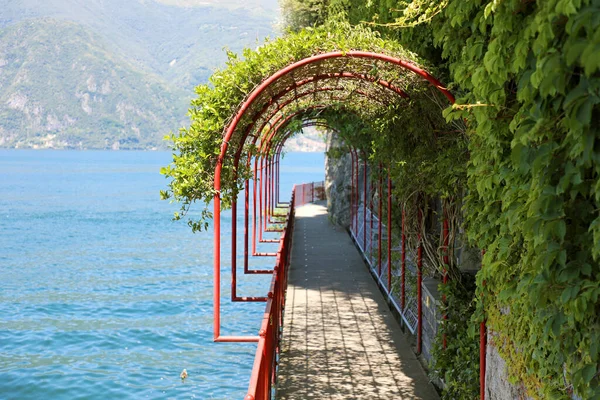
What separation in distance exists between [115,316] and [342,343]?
486 inches

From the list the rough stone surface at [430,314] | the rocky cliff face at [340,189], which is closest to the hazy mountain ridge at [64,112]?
the rocky cliff face at [340,189]

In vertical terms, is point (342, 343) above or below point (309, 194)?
below

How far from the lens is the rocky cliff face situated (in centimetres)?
2136

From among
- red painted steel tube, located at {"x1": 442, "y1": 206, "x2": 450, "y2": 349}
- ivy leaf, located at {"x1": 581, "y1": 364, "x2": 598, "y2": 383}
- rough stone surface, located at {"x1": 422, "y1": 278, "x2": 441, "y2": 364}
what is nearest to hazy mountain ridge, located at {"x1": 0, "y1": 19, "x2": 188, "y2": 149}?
rough stone surface, located at {"x1": 422, "y1": 278, "x2": 441, "y2": 364}

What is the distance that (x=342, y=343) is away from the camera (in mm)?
8414

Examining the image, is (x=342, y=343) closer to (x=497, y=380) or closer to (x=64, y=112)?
(x=497, y=380)

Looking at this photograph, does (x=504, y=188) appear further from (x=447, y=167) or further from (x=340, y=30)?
(x=340, y=30)

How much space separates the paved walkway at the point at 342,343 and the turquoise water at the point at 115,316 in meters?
2.30

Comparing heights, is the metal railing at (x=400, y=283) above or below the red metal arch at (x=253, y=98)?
below

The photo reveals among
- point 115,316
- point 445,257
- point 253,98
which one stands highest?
point 253,98

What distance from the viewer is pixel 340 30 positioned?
5988mm

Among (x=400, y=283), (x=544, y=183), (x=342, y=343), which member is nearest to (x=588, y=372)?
(x=544, y=183)

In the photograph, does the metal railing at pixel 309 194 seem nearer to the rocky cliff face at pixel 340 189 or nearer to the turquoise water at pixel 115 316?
the turquoise water at pixel 115 316

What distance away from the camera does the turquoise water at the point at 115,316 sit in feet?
43.8
